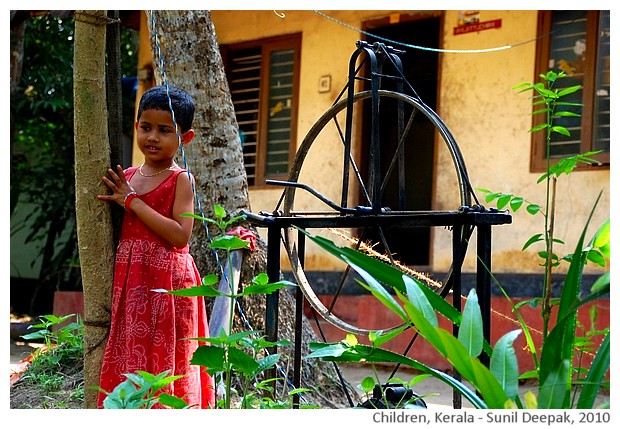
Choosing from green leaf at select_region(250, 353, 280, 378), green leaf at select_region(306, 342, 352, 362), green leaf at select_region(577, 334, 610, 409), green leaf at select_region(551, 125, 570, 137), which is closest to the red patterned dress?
green leaf at select_region(250, 353, 280, 378)

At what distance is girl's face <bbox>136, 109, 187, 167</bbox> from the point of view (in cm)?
265

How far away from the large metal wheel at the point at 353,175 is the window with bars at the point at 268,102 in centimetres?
39

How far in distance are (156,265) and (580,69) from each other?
5.12 m

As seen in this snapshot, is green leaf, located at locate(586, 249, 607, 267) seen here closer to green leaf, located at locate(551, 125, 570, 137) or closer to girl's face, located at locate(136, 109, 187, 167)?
green leaf, located at locate(551, 125, 570, 137)

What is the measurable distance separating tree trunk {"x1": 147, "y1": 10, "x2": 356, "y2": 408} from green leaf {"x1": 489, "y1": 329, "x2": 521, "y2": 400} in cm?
260

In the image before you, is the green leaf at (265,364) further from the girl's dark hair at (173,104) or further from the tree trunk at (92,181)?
the girl's dark hair at (173,104)

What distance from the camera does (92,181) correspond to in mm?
2430

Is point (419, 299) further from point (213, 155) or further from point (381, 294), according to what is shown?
point (213, 155)

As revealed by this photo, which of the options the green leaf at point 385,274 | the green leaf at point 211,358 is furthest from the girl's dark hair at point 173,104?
the green leaf at point 385,274

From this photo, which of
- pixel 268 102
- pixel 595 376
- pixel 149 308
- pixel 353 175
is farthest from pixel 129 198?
pixel 268 102

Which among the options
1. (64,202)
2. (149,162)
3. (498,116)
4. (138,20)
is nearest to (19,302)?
(64,202)

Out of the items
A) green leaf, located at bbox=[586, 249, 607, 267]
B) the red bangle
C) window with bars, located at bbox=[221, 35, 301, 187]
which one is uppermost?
window with bars, located at bbox=[221, 35, 301, 187]

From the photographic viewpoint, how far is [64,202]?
424 inches
